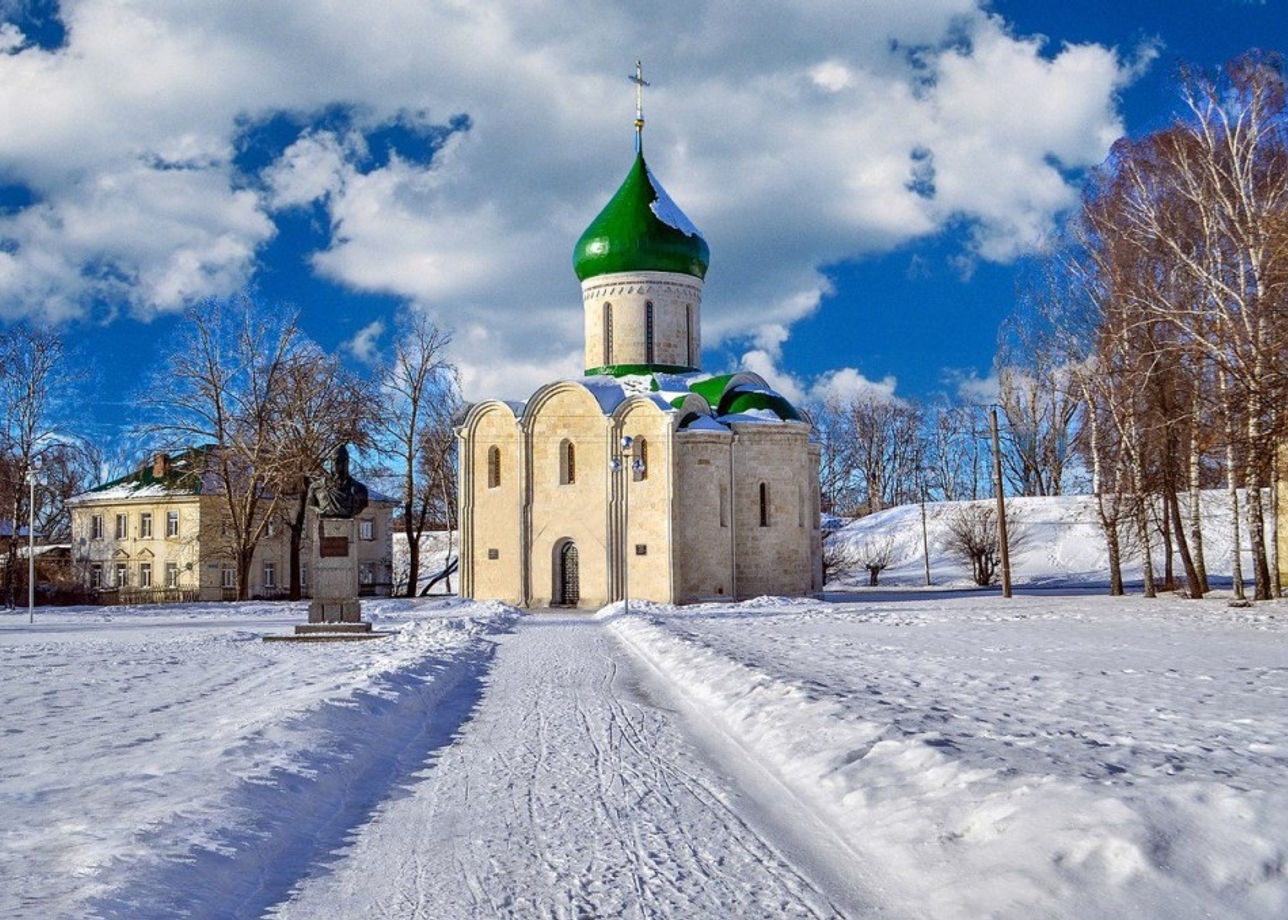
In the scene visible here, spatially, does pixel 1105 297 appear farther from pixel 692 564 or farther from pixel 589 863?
pixel 589 863

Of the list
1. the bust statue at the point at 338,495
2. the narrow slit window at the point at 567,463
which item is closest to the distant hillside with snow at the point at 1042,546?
the narrow slit window at the point at 567,463

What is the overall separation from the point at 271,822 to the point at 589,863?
63.1 inches

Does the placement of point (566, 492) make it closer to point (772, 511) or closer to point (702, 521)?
point (702, 521)

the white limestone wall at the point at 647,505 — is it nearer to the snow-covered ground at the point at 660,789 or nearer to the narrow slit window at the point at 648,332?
the narrow slit window at the point at 648,332

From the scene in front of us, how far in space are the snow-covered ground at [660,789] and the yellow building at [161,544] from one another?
29.7 meters

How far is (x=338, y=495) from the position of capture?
62.1 ft

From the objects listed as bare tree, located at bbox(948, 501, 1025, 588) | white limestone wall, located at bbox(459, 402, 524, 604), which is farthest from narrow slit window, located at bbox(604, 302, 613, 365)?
bare tree, located at bbox(948, 501, 1025, 588)

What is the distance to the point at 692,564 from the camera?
28.8 m

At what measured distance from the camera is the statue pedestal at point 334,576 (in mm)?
18492

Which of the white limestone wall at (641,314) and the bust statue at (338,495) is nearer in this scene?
the bust statue at (338,495)

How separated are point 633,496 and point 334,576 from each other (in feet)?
37.2

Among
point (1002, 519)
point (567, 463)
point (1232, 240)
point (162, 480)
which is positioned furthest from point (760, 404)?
point (162, 480)

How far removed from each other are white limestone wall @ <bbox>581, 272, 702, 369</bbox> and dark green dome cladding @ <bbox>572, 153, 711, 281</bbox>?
11.7 inches

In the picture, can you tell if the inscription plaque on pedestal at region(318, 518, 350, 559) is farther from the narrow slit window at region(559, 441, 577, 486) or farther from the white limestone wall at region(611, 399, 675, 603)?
the narrow slit window at region(559, 441, 577, 486)
